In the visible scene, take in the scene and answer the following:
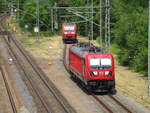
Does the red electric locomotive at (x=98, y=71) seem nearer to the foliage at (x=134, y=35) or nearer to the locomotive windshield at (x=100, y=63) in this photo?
the locomotive windshield at (x=100, y=63)

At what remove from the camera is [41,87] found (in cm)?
3142

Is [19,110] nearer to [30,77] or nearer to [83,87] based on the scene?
[83,87]

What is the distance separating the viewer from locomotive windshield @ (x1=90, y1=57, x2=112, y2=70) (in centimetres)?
2703

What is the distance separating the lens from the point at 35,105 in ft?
82.4

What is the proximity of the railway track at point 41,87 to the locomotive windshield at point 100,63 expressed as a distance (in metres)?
3.16

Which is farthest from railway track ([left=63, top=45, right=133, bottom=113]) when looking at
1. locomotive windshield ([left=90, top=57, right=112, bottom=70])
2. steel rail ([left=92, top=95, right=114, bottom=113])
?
locomotive windshield ([left=90, top=57, right=112, bottom=70])

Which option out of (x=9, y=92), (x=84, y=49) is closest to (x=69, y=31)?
(x=84, y=49)

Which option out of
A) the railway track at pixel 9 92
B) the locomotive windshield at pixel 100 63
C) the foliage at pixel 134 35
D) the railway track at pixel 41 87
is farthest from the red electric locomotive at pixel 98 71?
the foliage at pixel 134 35

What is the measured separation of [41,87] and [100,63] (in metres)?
6.55

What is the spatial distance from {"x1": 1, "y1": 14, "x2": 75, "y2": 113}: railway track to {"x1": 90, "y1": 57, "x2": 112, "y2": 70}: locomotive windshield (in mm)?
3163

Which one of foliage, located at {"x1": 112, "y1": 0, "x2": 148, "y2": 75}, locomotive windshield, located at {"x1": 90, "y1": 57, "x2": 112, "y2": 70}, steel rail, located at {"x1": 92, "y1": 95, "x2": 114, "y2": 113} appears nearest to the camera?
steel rail, located at {"x1": 92, "y1": 95, "x2": 114, "y2": 113}

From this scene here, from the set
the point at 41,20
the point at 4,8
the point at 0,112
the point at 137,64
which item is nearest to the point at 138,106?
the point at 0,112

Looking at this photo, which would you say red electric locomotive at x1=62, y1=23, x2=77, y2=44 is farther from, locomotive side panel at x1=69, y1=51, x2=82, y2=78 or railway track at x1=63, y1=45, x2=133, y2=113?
railway track at x1=63, y1=45, x2=133, y2=113

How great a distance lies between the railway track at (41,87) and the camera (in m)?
24.2
